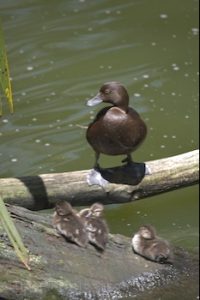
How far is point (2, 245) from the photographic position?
172 inches

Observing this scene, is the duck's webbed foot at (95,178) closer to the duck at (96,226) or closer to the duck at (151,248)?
the duck at (96,226)

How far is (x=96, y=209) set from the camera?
5070mm

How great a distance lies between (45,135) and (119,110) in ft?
7.40

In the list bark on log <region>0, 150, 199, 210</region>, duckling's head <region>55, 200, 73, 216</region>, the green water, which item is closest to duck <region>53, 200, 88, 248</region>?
duckling's head <region>55, 200, 73, 216</region>

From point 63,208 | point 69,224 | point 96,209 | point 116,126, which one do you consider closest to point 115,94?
point 116,126

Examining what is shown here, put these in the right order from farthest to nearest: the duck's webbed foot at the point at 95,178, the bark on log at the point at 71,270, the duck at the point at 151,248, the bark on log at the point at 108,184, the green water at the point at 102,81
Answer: the green water at the point at 102,81 → the duck's webbed foot at the point at 95,178 → the bark on log at the point at 108,184 → the duck at the point at 151,248 → the bark on log at the point at 71,270

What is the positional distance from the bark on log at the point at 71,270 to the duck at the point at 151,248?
1.6 inches

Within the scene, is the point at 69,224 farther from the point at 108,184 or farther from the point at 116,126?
the point at 116,126

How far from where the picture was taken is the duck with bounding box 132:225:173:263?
5.00 metres

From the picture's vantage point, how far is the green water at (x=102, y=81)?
6.86 meters

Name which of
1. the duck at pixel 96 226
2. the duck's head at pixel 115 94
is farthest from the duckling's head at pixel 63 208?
the duck's head at pixel 115 94

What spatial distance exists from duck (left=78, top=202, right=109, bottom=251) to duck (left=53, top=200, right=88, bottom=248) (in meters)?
0.04

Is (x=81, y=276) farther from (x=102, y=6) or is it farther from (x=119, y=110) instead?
(x=102, y=6)

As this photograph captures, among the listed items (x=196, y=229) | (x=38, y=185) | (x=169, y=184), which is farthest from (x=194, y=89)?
(x=38, y=185)
